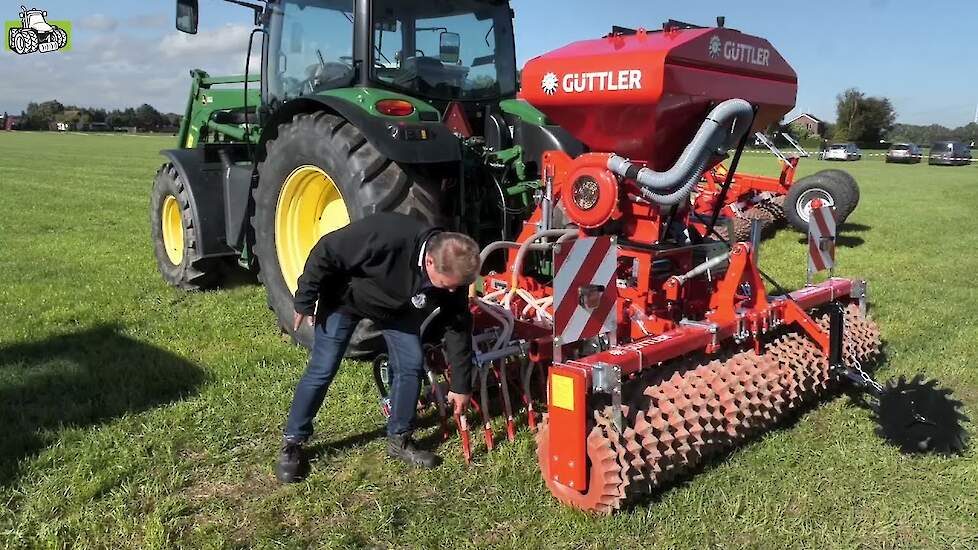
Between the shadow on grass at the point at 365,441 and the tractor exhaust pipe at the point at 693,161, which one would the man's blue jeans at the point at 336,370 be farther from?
the tractor exhaust pipe at the point at 693,161

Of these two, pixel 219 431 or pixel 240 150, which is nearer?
pixel 219 431

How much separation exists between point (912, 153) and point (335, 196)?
4401 centimetres

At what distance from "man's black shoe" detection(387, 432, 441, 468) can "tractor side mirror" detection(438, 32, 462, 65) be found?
100 inches

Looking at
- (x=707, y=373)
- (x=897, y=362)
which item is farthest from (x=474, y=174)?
(x=897, y=362)

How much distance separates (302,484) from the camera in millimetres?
3111

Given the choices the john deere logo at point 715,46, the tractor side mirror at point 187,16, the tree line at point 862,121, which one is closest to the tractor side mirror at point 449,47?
the tractor side mirror at point 187,16

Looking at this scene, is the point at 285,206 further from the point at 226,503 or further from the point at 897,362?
the point at 897,362

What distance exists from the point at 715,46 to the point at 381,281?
71.2 inches

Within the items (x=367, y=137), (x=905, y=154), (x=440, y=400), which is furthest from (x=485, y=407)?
A: (x=905, y=154)

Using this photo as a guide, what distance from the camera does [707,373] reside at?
10.9 ft

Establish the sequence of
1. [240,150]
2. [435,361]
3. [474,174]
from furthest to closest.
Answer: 1. [240,150]
2. [474,174]
3. [435,361]

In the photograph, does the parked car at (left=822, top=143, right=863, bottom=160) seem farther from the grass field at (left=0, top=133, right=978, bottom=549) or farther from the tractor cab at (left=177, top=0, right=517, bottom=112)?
the tractor cab at (left=177, top=0, right=517, bottom=112)

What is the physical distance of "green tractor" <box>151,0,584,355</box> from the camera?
13.1 ft

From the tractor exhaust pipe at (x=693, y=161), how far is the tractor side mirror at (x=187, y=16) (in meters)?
3.41
